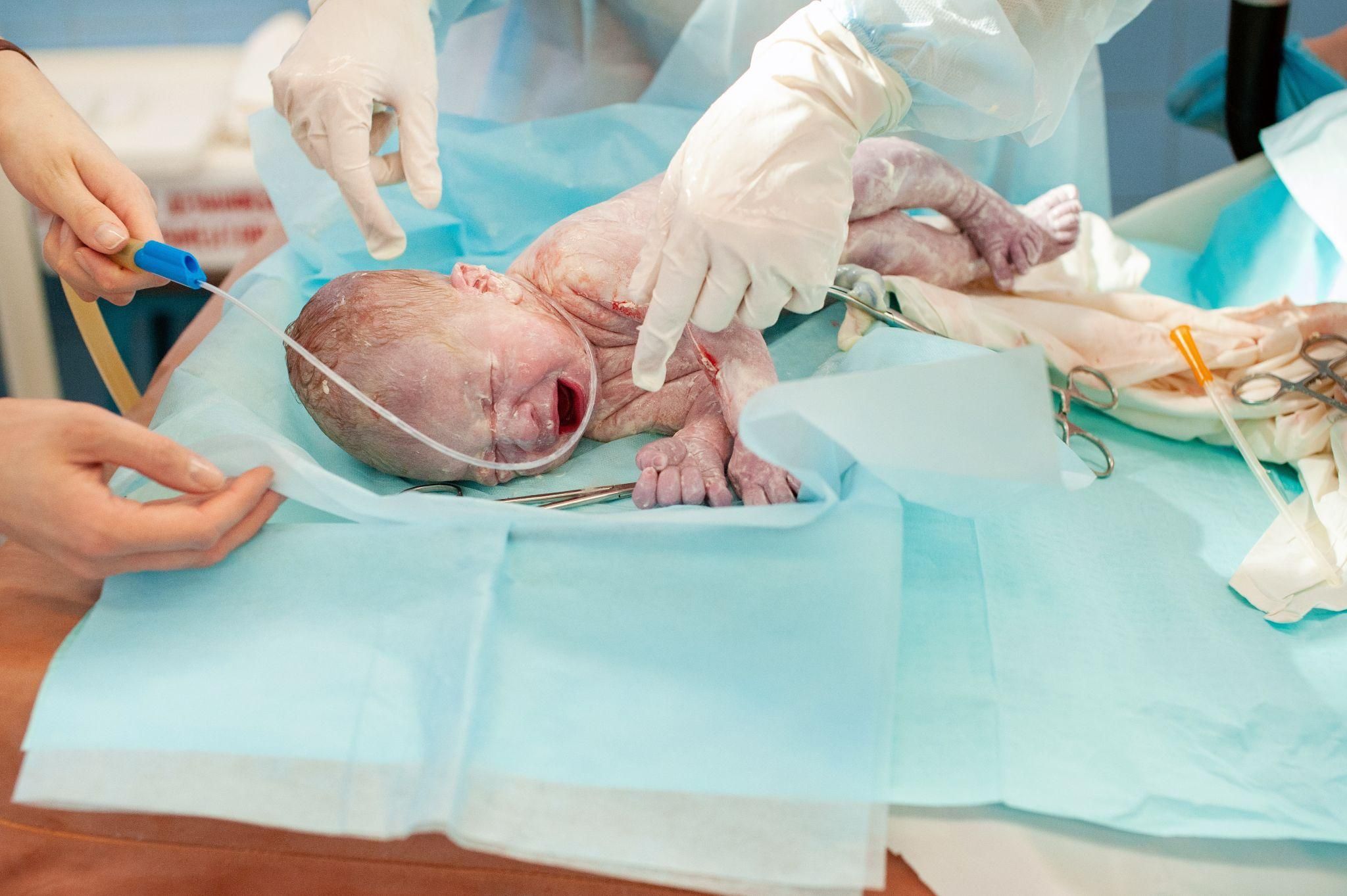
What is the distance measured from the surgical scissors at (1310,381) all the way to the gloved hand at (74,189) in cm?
145

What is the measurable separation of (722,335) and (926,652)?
49 cm

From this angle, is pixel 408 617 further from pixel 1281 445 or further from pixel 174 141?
pixel 174 141

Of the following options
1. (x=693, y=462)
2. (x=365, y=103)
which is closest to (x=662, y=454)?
(x=693, y=462)

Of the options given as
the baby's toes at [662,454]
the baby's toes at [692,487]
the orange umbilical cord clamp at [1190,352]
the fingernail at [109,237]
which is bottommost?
the baby's toes at [662,454]

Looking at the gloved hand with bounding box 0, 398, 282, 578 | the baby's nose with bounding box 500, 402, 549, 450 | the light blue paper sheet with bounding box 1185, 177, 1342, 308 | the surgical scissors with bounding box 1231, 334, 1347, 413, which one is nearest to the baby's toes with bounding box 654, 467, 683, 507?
the baby's nose with bounding box 500, 402, 549, 450

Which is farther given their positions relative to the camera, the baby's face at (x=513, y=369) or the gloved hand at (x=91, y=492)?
the baby's face at (x=513, y=369)

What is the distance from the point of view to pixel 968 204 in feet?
5.15

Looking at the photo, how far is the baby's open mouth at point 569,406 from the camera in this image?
137cm

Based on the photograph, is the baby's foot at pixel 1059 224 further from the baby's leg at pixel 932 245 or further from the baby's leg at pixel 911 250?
the baby's leg at pixel 911 250

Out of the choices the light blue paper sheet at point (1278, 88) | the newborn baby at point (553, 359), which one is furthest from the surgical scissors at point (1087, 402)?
the light blue paper sheet at point (1278, 88)

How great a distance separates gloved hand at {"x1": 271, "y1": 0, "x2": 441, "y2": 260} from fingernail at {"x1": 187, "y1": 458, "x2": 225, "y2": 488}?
439mm

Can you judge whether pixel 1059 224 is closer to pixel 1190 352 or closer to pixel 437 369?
pixel 1190 352

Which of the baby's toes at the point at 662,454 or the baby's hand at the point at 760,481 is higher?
the baby's hand at the point at 760,481

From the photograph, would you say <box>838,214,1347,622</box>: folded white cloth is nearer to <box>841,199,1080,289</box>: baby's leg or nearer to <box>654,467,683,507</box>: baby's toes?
<box>841,199,1080,289</box>: baby's leg
